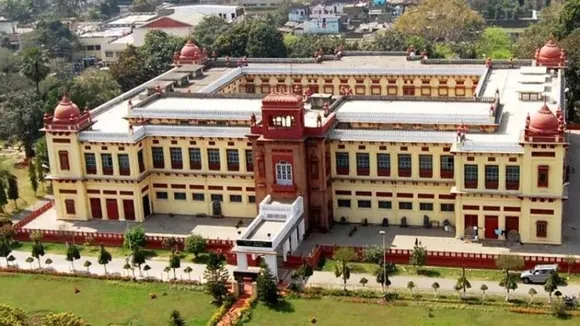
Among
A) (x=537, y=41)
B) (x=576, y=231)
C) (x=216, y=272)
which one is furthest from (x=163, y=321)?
(x=537, y=41)

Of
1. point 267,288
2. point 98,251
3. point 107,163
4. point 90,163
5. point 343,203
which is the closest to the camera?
point 267,288

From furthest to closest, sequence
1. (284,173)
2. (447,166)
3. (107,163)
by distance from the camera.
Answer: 1. (107,163)
2. (284,173)
3. (447,166)

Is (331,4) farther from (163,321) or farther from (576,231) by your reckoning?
(163,321)

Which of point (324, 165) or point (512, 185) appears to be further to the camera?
point (324, 165)

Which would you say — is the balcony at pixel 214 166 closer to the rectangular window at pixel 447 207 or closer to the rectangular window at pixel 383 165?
the rectangular window at pixel 383 165

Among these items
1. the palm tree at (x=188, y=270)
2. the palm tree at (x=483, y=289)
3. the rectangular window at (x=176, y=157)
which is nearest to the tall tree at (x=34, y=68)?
the rectangular window at (x=176, y=157)

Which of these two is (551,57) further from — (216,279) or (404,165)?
(216,279)

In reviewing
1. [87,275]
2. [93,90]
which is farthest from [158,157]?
[93,90]
